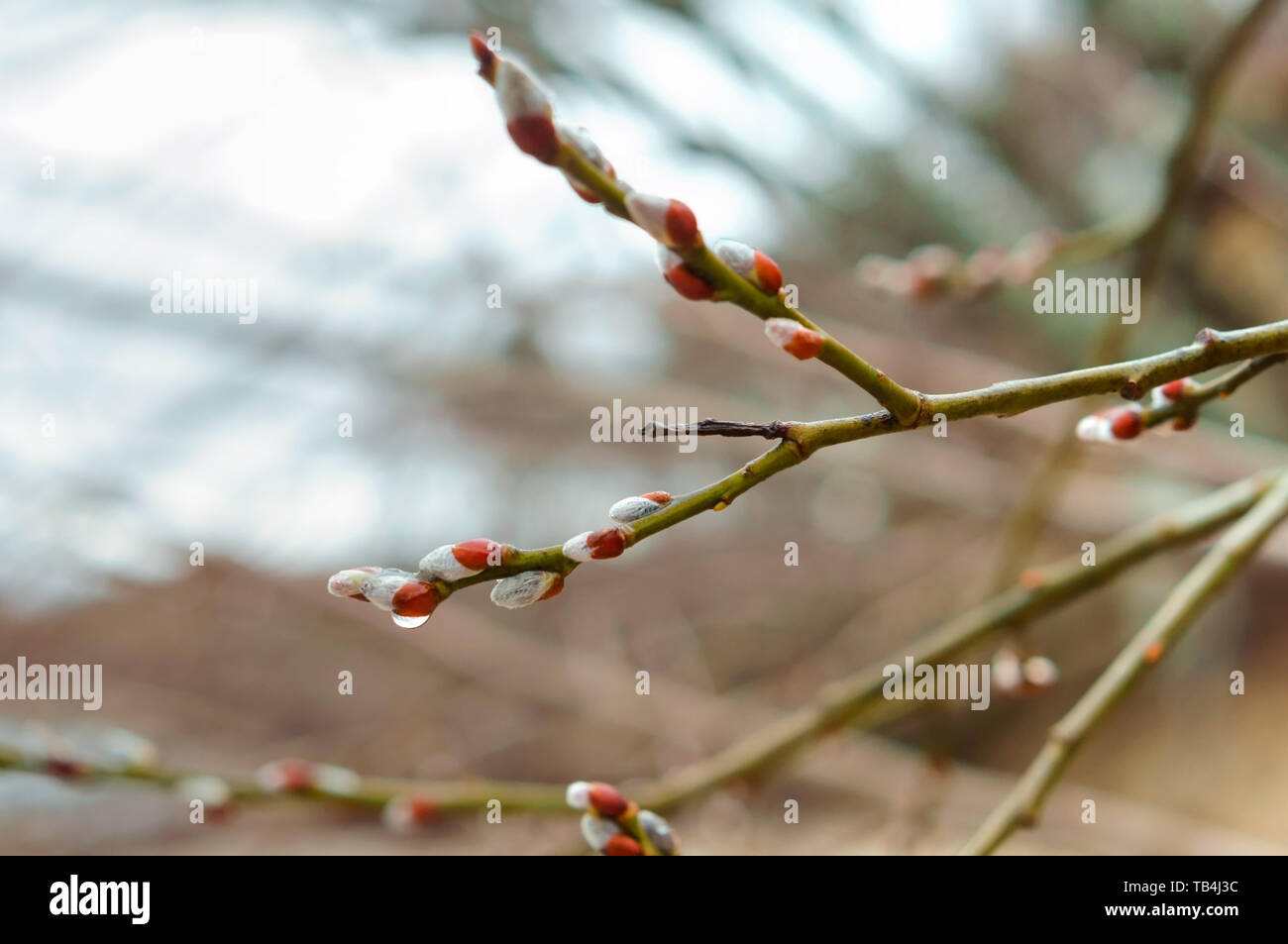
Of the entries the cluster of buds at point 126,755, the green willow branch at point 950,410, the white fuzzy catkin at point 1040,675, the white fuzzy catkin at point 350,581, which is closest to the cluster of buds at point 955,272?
the white fuzzy catkin at point 1040,675

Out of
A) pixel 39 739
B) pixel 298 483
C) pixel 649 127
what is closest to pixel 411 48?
pixel 649 127

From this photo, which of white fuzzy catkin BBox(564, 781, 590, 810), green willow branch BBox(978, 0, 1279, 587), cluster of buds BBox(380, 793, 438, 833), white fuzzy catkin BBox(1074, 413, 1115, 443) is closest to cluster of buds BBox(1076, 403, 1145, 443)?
white fuzzy catkin BBox(1074, 413, 1115, 443)

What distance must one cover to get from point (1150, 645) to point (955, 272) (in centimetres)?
55

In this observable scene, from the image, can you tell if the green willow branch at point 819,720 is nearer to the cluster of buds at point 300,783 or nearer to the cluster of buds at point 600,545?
the cluster of buds at point 300,783

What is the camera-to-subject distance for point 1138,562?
35.1 inches

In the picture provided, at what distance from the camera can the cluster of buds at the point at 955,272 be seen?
1131 millimetres

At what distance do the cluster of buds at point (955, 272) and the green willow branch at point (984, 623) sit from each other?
1.23 ft

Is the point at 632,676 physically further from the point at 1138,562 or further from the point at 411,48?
the point at 411,48

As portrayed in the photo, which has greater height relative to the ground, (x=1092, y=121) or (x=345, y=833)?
(x=1092, y=121)

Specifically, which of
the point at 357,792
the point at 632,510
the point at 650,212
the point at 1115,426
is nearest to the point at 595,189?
the point at 650,212

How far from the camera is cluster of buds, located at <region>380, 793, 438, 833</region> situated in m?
0.94

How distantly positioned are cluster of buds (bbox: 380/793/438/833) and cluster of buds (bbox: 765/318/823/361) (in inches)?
27.8

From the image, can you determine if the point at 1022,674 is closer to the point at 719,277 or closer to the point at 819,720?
the point at 819,720

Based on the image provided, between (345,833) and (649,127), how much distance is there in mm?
2136
